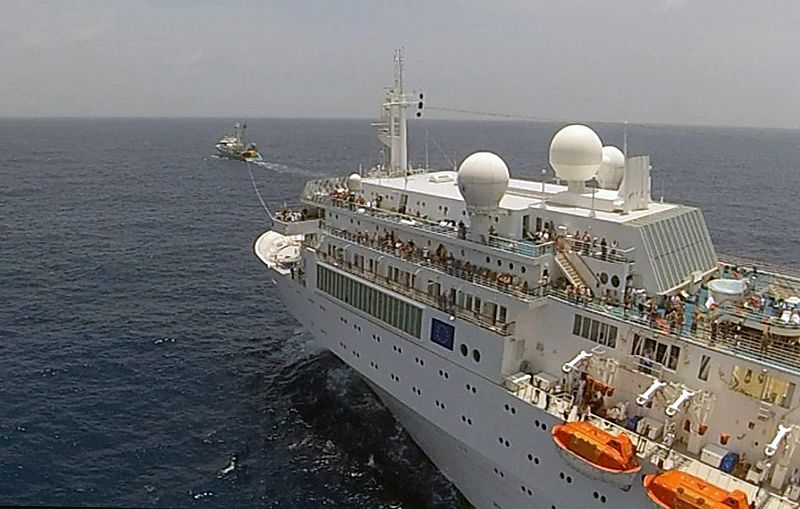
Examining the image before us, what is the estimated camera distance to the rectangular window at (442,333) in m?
18.7

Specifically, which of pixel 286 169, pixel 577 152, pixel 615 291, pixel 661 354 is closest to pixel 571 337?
pixel 615 291

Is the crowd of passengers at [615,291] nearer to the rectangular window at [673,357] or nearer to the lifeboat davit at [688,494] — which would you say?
the rectangular window at [673,357]

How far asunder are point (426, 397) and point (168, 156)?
339ft

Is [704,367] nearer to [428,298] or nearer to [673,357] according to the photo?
[673,357]

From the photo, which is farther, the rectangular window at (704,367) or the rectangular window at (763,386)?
the rectangular window at (704,367)

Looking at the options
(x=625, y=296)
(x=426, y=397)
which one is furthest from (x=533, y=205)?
(x=426, y=397)

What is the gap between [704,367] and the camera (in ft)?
48.4

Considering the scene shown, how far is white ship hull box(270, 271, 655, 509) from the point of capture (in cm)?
1543

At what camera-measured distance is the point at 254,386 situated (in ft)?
86.1

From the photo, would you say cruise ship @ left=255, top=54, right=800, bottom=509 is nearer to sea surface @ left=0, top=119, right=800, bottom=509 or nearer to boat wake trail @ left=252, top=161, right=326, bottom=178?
sea surface @ left=0, top=119, right=800, bottom=509

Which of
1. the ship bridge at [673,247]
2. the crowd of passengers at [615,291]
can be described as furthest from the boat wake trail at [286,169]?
the ship bridge at [673,247]

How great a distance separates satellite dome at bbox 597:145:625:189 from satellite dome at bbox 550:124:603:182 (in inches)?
114

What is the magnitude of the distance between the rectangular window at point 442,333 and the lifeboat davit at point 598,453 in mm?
5060

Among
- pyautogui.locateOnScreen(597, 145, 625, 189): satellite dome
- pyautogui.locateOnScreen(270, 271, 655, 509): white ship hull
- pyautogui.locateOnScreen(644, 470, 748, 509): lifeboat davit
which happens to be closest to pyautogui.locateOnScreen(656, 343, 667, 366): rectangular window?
pyautogui.locateOnScreen(270, 271, 655, 509): white ship hull
